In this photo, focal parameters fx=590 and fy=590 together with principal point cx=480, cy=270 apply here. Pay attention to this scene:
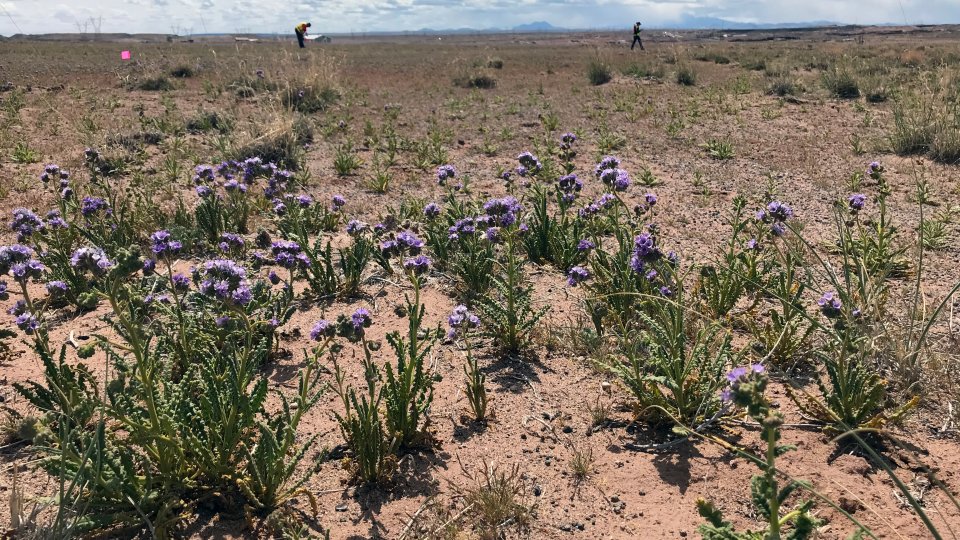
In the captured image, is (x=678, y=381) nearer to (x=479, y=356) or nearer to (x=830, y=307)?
(x=830, y=307)

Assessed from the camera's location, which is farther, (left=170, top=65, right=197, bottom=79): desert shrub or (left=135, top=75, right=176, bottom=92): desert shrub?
(left=170, top=65, right=197, bottom=79): desert shrub

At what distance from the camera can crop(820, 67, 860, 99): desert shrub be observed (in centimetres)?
1335

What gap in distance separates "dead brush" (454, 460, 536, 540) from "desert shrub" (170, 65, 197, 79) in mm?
19072

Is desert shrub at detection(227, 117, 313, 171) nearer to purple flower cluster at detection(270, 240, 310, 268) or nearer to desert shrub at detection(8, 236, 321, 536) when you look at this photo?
purple flower cluster at detection(270, 240, 310, 268)

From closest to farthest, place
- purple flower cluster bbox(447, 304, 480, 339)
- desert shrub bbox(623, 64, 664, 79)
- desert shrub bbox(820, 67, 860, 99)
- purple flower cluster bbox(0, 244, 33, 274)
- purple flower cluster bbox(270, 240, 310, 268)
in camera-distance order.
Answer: purple flower cluster bbox(0, 244, 33, 274) → purple flower cluster bbox(447, 304, 480, 339) → purple flower cluster bbox(270, 240, 310, 268) → desert shrub bbox(820, 67, 860, 99) → desert shrub bbox(623, 64, 664, 79)

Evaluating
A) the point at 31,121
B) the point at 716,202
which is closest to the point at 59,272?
the point at 716,202

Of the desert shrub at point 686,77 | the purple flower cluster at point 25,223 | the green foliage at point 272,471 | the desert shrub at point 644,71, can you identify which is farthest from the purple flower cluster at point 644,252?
the desert shrub at point 644,71

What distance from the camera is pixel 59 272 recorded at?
4633mm

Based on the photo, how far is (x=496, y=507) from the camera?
2666 millimetres

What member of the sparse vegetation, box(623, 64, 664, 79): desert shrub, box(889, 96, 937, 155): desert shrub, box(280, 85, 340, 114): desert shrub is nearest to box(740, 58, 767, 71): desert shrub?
box(623, 64, 664, 79): desert shrub

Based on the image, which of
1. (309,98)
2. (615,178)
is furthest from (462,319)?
(309,98)

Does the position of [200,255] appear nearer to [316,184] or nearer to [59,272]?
[59,272]

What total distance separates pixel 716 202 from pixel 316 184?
5.19 meters

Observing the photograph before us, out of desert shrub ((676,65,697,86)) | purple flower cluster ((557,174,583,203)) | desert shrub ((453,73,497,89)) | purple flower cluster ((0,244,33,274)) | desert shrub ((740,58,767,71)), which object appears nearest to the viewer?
purple flower cluster ((0,244,33,274))
